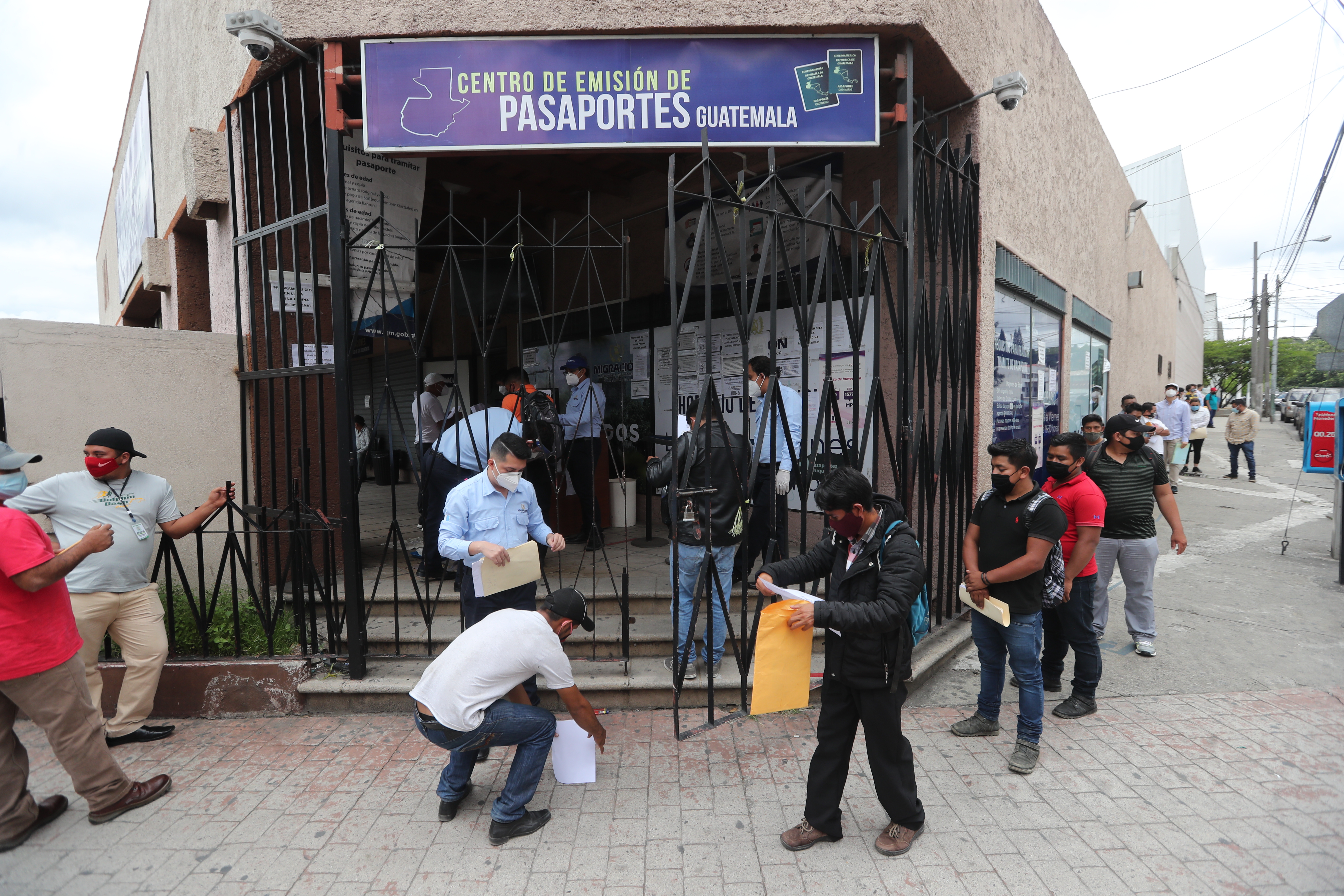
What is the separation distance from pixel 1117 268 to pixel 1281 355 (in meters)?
70.6

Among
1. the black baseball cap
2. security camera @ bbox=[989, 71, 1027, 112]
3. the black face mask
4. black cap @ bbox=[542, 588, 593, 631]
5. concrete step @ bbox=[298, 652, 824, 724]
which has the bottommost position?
concrete step @ bbox=[298, 652, 824, 724]

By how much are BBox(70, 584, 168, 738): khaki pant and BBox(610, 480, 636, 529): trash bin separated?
4.34 meters

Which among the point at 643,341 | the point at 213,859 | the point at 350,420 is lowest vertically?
the point at 213,859

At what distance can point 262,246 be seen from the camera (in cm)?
472

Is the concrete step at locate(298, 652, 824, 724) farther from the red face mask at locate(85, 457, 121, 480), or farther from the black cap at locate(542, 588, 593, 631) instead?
the red face mask at locate(85, 457, 121, 480)

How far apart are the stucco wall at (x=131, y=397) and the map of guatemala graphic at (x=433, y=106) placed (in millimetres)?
2436

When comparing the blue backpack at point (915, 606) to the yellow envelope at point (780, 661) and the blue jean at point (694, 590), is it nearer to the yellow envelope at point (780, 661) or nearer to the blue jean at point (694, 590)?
the yellow envelope at point (780, 661)

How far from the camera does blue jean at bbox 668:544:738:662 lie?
4.00m

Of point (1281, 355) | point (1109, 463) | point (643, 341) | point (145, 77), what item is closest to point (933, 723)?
point (1109, 463)

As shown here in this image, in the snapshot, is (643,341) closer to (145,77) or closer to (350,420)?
(350,420)

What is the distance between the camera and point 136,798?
324 cm

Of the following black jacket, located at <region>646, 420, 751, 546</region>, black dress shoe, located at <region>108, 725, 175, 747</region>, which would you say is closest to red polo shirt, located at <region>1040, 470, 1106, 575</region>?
black jacket, located at <region>646, 420, 751, 546</region>

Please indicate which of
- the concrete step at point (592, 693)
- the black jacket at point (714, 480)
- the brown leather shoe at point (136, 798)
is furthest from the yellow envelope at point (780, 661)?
the brown leather shoe at point (136, 798)

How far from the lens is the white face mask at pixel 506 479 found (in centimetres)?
370
